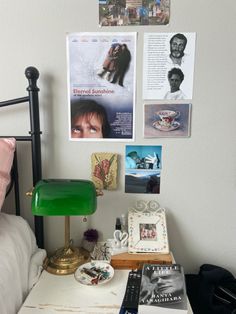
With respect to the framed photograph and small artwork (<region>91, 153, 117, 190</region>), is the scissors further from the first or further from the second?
small artwork (<region>91, 153, 117, 190</region>)

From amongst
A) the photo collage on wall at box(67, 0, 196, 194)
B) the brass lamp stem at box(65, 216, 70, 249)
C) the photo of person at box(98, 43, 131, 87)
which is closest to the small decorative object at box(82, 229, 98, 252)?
the brass lamp stem at box(65, 216, 70, 249)

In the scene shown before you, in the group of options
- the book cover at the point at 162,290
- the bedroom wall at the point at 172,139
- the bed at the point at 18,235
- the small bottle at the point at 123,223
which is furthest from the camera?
the small bottle at the point at 123,223

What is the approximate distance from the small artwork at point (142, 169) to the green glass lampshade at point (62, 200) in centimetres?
25

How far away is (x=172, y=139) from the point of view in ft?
4.15

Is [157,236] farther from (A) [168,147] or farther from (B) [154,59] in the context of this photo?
(B) [154,59]

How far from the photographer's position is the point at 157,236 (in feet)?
4.12

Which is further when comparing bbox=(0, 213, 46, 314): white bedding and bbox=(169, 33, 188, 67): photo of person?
bbox=(169, 33, 188, 67): photo of person

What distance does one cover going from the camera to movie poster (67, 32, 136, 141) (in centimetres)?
120

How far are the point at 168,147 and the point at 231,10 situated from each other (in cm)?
57

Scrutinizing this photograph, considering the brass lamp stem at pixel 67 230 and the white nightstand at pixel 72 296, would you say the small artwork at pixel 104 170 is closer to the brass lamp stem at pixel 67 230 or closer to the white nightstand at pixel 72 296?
the brass lamp stem at pixel 67 230

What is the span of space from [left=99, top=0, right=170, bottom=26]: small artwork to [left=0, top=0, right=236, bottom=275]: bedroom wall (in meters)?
0.03

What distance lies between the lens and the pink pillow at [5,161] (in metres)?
1.12

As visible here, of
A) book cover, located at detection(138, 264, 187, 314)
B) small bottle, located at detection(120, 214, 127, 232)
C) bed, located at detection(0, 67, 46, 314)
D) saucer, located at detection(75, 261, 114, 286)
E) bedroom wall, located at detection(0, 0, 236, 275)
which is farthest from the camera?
small bottle, located at detection(120, 214, 127, 232)

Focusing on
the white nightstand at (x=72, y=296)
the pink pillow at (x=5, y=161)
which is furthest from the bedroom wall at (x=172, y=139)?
the white nightstand at (x=72, y=296)
